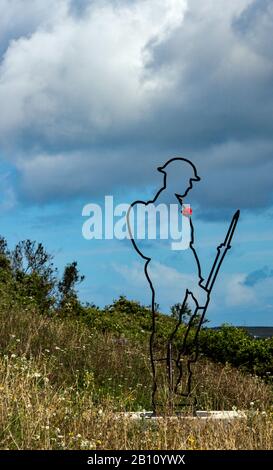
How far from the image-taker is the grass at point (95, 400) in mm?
7391

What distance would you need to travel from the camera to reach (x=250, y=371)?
1469cm

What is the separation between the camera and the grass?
7.39 m

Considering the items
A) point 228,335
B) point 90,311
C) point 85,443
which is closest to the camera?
point 85,443

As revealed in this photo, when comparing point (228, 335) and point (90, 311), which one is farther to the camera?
point (90, 311)

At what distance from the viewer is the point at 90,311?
62.4 feet

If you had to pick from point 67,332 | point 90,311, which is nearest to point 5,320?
point 67,332

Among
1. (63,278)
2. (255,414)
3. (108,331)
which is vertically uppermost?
(63,278)

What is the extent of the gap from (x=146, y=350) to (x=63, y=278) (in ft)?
27.9

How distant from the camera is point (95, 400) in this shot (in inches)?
400

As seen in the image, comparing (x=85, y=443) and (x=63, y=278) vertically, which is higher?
(x=63, y=278)

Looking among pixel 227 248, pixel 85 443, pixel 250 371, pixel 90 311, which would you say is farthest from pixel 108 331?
pixel 85 443
